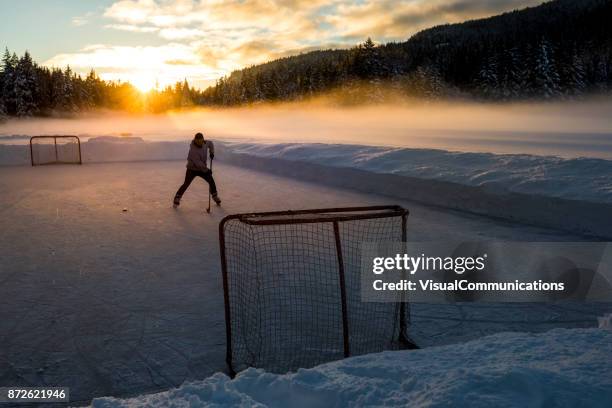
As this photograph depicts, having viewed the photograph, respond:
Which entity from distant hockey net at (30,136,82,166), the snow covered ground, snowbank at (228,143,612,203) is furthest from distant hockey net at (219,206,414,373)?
distant hockey net at (30,136,82,166)

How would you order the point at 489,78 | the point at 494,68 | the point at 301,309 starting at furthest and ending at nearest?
the point at 489,78
the point at 494,68
the point at 301,309

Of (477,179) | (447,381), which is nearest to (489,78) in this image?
(477,179)

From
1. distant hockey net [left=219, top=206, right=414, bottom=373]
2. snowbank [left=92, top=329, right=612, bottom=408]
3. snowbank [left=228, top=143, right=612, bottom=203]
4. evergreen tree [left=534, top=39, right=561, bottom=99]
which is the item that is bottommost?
distant hockey net [left=219, top=206, right=414, bottom=373]

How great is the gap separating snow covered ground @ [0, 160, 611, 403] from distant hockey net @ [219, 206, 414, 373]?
0.77 feet

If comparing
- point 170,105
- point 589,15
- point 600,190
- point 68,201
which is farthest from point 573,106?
point 170,105

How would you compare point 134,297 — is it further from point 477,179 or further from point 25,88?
point 25,88

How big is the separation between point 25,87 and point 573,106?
6948cm

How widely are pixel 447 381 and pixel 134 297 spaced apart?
13.6 ft

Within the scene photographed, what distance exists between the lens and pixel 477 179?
10.6 meters

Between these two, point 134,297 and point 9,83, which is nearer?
point 134,297

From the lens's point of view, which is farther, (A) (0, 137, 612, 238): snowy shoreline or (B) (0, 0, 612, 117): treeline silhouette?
(B) (0, 0, 612, 117): treeline silhouette

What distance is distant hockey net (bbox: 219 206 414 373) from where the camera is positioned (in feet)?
13.5

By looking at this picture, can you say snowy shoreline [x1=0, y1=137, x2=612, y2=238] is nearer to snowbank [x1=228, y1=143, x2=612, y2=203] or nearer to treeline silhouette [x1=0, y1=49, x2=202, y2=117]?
snowbank [x1=228, y1=143, x2=612, y2=203]

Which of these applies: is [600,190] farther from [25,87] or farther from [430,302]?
[25,87]
